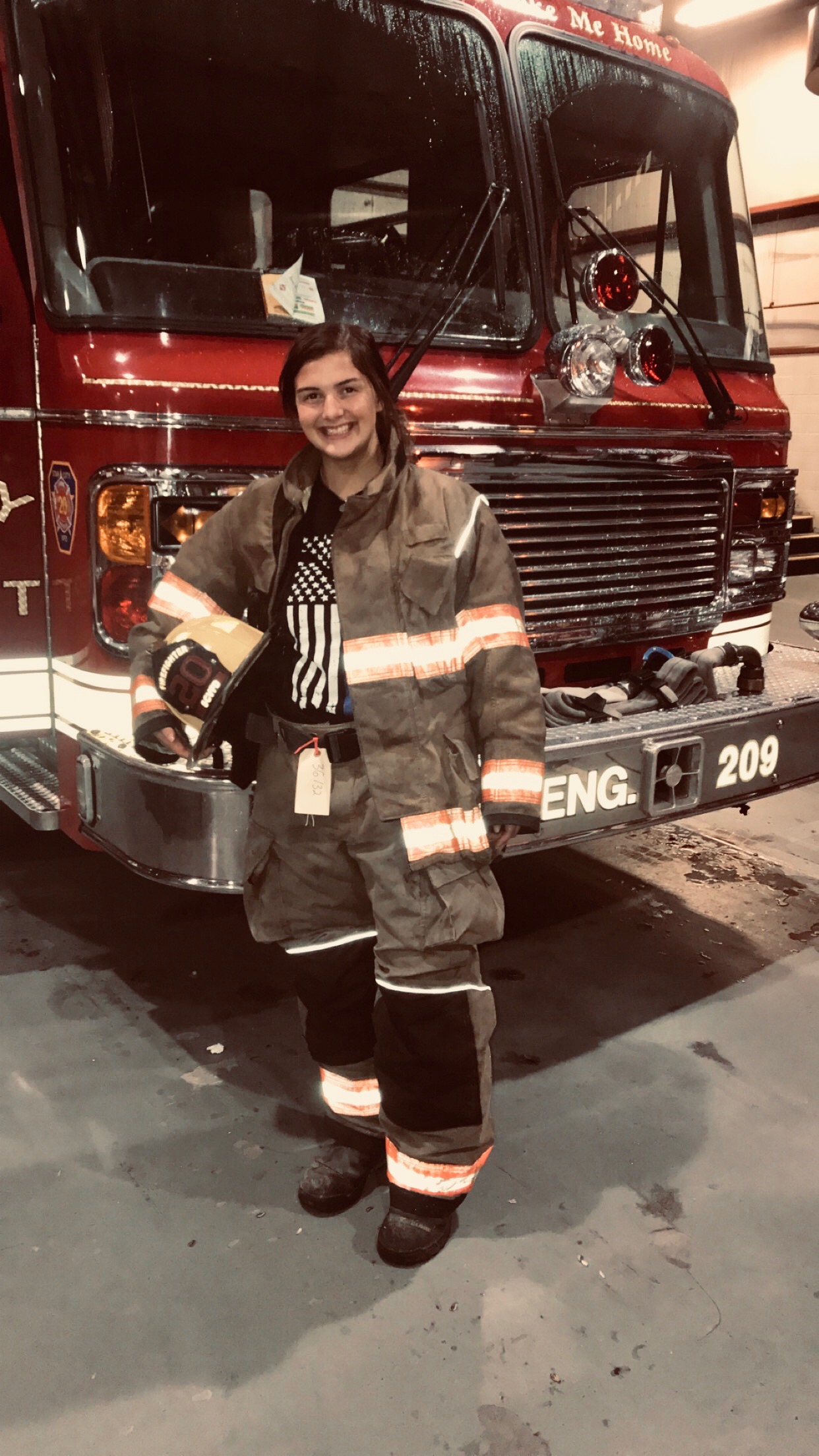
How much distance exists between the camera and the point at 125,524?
2402 mm

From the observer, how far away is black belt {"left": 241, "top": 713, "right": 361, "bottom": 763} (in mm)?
1994

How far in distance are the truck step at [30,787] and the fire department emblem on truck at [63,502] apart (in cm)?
65

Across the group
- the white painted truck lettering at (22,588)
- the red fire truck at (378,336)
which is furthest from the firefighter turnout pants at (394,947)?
the white painted truck lettering at (22,588)

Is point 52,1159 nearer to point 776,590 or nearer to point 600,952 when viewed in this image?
point 600,952

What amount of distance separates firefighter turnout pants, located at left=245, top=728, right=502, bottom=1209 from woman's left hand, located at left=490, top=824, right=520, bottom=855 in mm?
51

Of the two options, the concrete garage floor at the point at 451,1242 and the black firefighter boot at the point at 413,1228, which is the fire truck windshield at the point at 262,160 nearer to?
the concrete garage floor at the point at 451,1242

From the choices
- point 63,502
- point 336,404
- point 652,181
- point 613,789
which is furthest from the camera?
point 652,181

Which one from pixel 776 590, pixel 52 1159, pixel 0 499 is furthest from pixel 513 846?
pixel 776 590

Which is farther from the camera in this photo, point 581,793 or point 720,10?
point 720,10

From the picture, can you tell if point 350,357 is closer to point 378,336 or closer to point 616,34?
point 378,336

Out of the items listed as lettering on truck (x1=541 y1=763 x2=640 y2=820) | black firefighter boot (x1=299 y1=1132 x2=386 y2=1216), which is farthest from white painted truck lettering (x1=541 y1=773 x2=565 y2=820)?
black firefighter boot (x1=299 y1=1132 x2=386 y2=1216)

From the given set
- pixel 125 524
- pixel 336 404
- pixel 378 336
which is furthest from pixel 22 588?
pixel 336 404

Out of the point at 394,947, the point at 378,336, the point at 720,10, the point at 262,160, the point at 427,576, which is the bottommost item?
the point at 394,947

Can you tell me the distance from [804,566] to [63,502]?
921 centimetres
